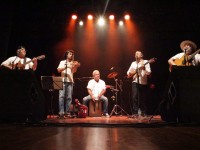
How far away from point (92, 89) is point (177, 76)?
12.0ft

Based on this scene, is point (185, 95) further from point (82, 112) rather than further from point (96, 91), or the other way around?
point (96, 91)

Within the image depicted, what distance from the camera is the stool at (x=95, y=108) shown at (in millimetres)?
7105

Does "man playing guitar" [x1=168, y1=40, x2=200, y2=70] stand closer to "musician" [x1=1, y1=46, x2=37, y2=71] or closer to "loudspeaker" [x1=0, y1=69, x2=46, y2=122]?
"loudspeaker" [x1=0, y1=69, x2=46, y2=122]

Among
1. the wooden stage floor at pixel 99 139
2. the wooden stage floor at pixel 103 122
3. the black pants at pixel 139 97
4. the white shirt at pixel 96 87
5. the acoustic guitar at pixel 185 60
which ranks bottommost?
the wooden stage floor at pixel 99 139

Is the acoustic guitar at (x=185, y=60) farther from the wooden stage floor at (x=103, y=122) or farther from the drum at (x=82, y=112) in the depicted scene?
the drum at (x=82, y=112)

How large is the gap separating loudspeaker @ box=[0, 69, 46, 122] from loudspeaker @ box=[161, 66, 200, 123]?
255 cm

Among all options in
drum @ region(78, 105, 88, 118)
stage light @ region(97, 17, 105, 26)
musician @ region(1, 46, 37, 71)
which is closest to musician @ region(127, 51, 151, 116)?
drum @ region(78, 105, 88, 118)

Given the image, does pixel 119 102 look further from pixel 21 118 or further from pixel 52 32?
pixel 21 118

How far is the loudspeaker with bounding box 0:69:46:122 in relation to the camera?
4191 mm

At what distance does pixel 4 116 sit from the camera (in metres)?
4.19

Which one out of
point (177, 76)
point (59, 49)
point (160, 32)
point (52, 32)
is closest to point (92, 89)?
point (59, 49)

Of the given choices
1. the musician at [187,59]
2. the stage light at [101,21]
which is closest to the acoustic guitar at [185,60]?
the musician at [187,59]

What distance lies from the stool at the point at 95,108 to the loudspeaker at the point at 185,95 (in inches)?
125

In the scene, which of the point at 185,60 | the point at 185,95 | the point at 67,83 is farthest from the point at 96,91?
the point at 185,95
